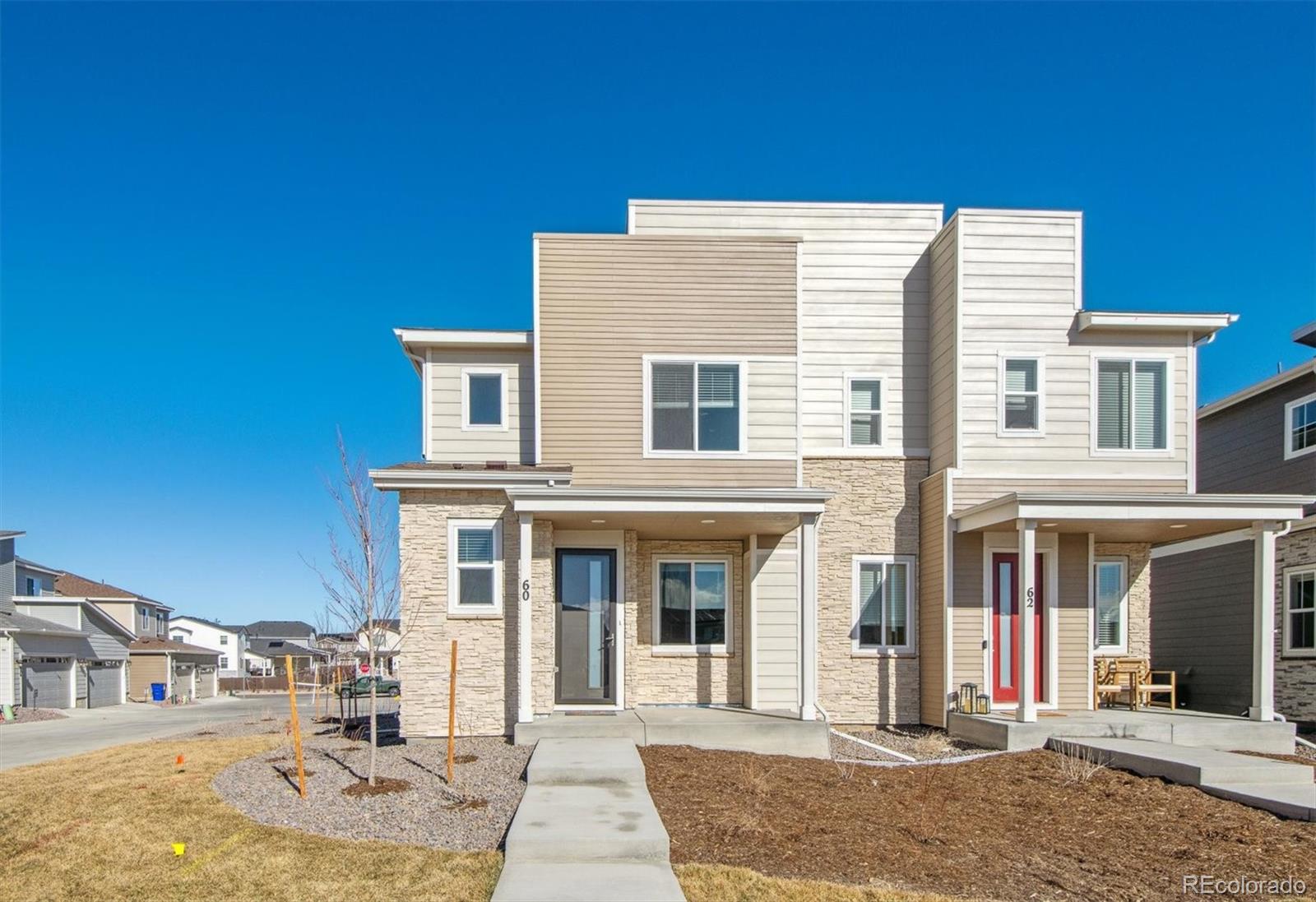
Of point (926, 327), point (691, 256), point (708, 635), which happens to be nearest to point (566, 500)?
point (708, 635)

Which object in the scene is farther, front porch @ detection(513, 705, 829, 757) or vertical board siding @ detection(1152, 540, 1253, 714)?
vertical board siding @ detection(1152, 540, 1253, 714)

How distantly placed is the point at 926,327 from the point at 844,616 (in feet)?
15.4

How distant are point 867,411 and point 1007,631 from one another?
3826 mm

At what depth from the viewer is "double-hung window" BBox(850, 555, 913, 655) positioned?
13.7 metres

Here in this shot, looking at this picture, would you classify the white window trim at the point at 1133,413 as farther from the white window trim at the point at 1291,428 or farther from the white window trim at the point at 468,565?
the white window trim at the point at 468,565

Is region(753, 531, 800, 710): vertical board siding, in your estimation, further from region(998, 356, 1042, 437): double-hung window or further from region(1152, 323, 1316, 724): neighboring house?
region(1152, 323, 1316, 724): neighboring house

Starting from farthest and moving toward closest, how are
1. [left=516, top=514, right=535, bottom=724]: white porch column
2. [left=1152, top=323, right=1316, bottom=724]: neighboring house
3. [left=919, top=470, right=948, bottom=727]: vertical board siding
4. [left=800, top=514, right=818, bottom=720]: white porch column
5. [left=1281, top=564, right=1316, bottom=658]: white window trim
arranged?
[left=1152, top=323, right=1316, bottom=724]: neighboring house
[left=1281, top=564, right=1316, bottom=658]: white window trim
[left=919, top=470, right=948, bottom=727]: vertical board siding
[left=800, top=514, right=818, bottom=720]: white porch column
[left=516, top=514, right=535, bottom=724]: white porch column

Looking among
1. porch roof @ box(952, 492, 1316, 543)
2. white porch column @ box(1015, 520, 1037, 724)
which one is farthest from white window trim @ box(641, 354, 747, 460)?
white porch column @ box(1015, 520, 1037, 724)

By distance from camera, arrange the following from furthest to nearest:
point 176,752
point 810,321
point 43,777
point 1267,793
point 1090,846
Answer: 1. point 810,321
2. point 176,752
3. point 43,777
4. point 1267,793
5. point 1090,846

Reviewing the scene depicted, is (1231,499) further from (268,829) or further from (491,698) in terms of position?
Answer: (268,829)

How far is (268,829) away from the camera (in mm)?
7527

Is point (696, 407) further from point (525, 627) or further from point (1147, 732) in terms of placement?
point (1147, 732)

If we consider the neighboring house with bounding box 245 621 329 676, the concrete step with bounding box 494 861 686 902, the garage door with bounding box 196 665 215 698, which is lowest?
the neighboring house with bounding box 245 621 329 676

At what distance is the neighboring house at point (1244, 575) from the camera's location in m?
14.7
